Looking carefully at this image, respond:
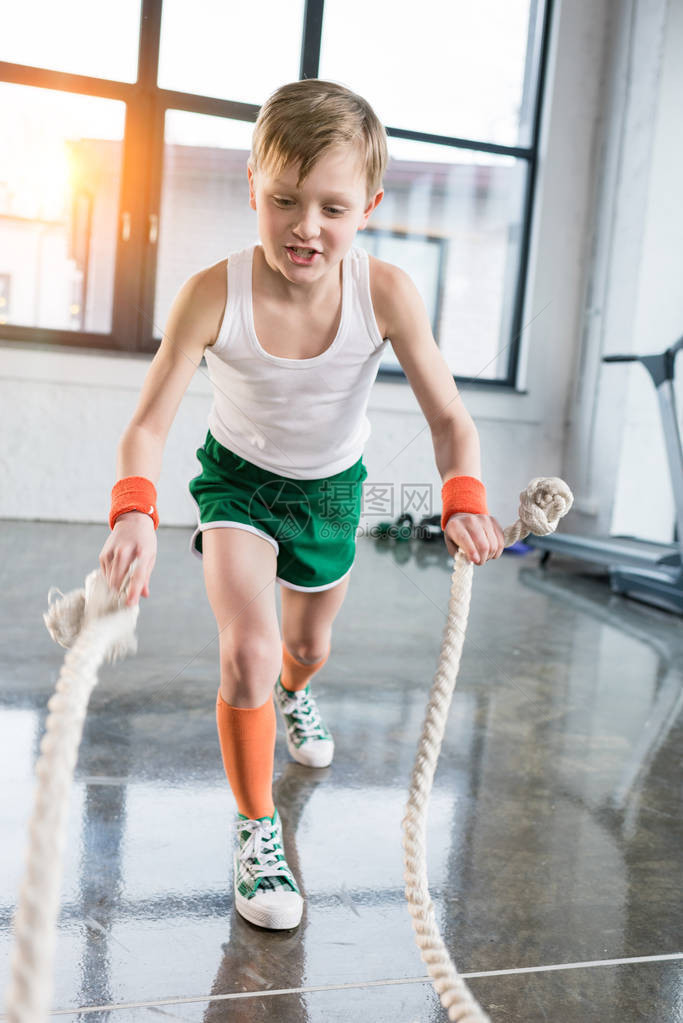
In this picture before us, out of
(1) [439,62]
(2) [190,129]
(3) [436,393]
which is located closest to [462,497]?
(3) [436,393]

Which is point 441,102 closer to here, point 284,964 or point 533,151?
point 533,151

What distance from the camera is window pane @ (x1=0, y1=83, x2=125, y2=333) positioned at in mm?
3406

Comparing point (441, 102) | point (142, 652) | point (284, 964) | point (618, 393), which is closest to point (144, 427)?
point (284, 964)

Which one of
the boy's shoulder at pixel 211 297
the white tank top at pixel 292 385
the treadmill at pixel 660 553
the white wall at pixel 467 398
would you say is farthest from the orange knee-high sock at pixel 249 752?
the white wall at pixel 467 398

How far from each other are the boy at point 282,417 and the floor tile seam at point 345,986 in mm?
104

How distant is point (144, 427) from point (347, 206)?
0.32 meters

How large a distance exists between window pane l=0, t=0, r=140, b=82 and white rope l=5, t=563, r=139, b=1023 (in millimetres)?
3368

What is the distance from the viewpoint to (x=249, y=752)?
40.0 inches

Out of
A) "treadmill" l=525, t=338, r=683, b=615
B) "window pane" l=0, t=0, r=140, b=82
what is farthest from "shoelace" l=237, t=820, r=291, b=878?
"window pane" l=0, t=0, r=140, b=82

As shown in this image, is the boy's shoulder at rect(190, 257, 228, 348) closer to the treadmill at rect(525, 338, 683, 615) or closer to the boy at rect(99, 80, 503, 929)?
the boy at rect(99, 80, 503, 929)

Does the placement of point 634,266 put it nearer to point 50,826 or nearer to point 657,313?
point 657,313

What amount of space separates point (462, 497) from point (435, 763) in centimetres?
28

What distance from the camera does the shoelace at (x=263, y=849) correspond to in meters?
0.97

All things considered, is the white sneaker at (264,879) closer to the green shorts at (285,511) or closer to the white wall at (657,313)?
the green shorts at (285,511)
